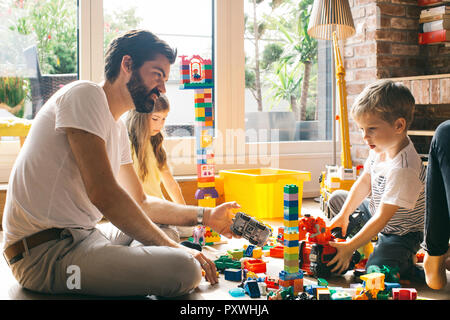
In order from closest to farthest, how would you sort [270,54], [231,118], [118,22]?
[118,22] < [231,118] < [270,54]

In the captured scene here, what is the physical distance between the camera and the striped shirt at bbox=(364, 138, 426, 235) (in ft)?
5.19

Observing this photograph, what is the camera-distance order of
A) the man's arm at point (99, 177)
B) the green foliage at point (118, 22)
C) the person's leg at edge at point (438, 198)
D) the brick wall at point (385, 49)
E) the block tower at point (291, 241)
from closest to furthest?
the person's leg at edge at point (438, 198) < the man's arm at point (99, 177) < the block tower at point (291, 241) < the green foliage at point (118, 22) < the brick wall at point (385, 49)

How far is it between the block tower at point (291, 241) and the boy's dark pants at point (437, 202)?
0.33 m

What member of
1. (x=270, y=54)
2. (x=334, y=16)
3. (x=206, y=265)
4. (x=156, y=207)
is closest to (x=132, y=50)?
(x=156, y=207)

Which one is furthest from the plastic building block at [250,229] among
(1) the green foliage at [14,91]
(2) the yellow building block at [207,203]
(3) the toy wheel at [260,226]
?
(1) the green foliage at [14,91]

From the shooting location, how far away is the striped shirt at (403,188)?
1581 millimetres

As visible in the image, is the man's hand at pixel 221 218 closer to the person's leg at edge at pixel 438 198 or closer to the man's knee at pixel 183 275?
the man's knee at pixel 183 275

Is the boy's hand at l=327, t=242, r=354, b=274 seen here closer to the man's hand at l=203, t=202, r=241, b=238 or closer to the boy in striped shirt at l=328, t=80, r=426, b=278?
the boy in striped shirt at l=328, t=80, r=426, b=278

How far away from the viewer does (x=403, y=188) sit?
158 centimetres

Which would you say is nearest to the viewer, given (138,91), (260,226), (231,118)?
(138,91)

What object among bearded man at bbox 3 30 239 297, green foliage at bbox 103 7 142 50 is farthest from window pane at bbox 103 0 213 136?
bearded man at bbox 3 30 239 297

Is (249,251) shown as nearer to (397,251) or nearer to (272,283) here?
(272,283)

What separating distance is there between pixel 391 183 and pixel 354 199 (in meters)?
0.25
